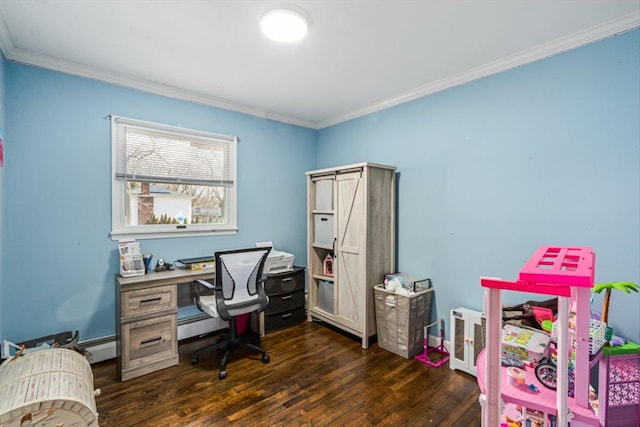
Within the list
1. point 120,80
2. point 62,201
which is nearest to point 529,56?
point 120,80

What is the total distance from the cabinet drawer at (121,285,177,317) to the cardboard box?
2511 mm

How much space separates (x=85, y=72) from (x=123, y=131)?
21.1 inches

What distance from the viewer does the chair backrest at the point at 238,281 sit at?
8.32 ft

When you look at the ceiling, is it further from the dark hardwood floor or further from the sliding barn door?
the dark hardwood floor

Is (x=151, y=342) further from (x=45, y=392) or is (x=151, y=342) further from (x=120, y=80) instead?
(x=120, y=80)

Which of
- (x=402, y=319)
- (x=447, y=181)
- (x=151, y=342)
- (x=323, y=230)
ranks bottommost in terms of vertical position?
(x=151, y=342)

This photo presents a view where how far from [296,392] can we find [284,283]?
4.43 feet

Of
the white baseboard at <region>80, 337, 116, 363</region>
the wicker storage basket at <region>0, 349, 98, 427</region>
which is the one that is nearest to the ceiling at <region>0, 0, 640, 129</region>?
the wicker storage basket at <region>0, 349, 98, 427</region>

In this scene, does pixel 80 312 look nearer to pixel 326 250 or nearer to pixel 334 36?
pixel 326 250

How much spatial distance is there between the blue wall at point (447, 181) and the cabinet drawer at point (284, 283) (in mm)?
778

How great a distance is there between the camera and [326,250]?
378cm

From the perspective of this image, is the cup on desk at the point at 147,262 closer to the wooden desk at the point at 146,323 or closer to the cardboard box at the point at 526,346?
the wooden desk at the point at 146,323

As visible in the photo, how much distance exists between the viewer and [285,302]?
11.5ft

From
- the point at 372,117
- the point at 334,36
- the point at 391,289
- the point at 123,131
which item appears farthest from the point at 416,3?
the point at 123,131
